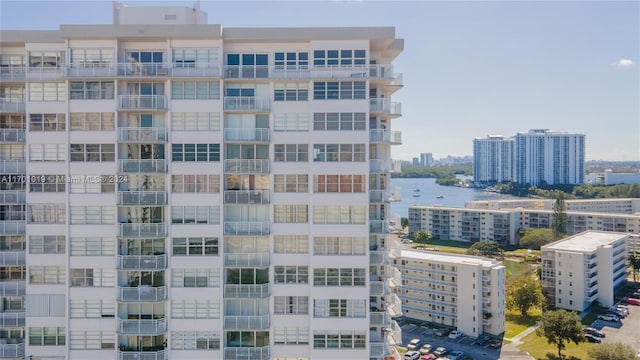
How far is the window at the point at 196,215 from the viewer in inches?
886

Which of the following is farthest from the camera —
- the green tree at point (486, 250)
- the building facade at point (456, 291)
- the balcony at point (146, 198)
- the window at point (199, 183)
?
the green tree at point (486, 250)

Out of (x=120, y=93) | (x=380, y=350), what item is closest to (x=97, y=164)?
(x=120, y=93)

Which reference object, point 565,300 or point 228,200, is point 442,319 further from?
point 228,200

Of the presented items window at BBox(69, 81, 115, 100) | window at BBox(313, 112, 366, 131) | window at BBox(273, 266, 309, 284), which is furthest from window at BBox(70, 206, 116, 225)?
window at BBox(313, 112, 366, 131)

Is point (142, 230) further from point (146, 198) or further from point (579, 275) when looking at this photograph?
point (579, 275)

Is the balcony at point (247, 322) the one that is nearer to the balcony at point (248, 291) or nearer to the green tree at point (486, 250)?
the balcony at point (248, 291)

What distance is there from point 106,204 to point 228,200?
6.06m

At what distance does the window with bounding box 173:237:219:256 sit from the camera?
22.5 metres

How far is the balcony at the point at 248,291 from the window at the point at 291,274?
642 mm

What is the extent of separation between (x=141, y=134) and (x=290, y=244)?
9.05 m

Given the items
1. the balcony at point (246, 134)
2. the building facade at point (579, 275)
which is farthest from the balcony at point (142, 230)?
the building facade at point (579, 275)

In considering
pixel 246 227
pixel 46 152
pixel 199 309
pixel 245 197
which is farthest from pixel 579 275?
pixel 46 152

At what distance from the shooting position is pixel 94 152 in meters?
22.8

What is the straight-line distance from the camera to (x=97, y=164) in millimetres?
22672
